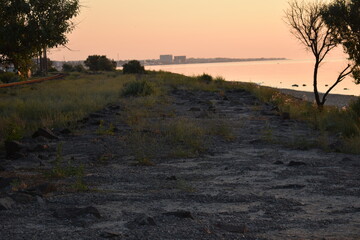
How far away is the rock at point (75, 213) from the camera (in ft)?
21.0

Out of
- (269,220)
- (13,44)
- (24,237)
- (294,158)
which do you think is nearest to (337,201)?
(269,220)

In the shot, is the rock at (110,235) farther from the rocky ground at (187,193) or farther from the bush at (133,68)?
the bush at (133,68)

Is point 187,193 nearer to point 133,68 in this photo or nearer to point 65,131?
point 65,131

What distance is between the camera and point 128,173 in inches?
376

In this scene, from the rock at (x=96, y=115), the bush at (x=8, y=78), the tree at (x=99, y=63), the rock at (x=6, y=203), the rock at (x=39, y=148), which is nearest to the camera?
the rock at (x=6, y=203)

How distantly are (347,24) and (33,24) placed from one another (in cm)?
1572

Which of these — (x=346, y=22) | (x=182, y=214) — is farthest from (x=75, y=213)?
(x=346, y=22)

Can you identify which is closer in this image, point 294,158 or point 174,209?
point 174,209

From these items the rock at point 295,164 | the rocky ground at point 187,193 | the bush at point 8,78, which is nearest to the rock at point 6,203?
the rocky ground at point 187,193

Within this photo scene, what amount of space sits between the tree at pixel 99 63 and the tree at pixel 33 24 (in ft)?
222

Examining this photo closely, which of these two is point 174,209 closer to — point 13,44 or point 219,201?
point 219,201

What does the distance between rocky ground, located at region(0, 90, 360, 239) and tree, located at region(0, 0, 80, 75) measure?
3602 mm

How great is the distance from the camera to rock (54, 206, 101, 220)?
21.0ft

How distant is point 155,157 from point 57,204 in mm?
4291
